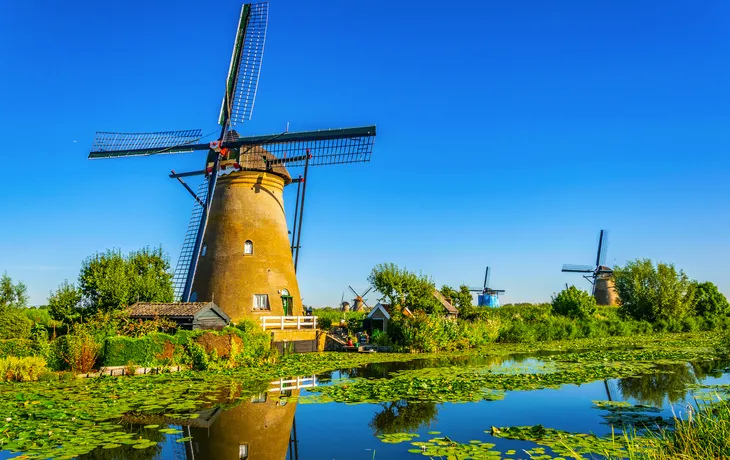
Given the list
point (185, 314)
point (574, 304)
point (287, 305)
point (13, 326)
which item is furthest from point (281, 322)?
point (574, 304)

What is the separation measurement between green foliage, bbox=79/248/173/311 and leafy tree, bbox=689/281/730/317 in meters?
41.6

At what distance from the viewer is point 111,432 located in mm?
7719

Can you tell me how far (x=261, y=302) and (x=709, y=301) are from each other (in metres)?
39.6

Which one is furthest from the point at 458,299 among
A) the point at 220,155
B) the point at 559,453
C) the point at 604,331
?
the point at 559,453

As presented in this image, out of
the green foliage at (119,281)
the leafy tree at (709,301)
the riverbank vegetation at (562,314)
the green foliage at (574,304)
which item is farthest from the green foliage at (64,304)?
the leafy tree at (709,301)

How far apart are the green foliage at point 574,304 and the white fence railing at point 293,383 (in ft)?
94.9

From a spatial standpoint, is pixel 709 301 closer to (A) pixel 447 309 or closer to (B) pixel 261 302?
(A) pixel 447 309

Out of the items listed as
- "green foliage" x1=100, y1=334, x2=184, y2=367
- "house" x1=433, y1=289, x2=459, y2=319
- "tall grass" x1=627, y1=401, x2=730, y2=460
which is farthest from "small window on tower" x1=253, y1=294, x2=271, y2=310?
"tall grass" x1=627, y1=401, x2=730, y2=460

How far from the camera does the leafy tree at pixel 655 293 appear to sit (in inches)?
1547

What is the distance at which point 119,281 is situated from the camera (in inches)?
760

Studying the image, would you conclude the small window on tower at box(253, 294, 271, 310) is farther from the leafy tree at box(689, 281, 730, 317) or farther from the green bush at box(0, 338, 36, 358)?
the leafy tree at box(689, 281, 730, 317)

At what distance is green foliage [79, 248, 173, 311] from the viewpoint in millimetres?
19078

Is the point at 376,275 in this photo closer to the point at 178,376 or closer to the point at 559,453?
the point at 178,376

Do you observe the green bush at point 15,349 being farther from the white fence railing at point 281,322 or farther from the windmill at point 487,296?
the windmill at point 487,296
